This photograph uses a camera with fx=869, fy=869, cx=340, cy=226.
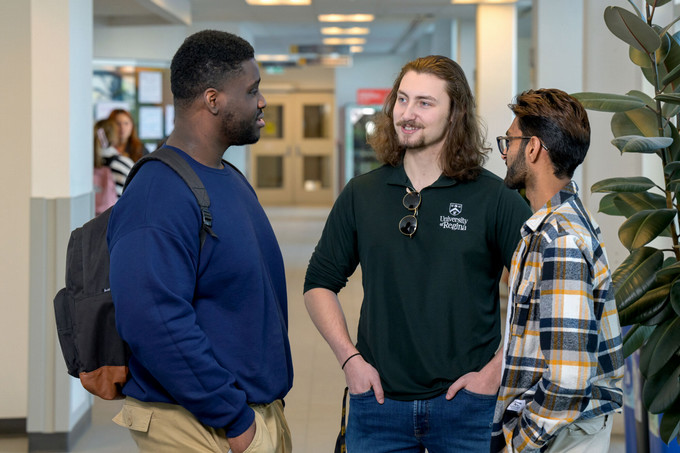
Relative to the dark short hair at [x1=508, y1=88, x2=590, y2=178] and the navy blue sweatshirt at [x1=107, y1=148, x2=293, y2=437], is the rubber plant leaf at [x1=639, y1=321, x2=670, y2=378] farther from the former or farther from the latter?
the navy blue sweatshirt at [x1=107, y1=148, x2=293, y2=437]

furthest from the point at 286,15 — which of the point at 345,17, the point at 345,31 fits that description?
the point at 345,31

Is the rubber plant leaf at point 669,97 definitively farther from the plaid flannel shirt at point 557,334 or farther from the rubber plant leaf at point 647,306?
the plaid flannel shirt at point 557,334

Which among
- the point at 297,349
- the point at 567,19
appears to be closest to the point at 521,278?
the point at 297,349

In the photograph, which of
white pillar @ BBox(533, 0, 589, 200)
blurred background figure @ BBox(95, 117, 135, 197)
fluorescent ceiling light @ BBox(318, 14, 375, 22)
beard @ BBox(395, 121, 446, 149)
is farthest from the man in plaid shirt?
fluorescent ceiling light @ BBox(318, 14, 375, 22)

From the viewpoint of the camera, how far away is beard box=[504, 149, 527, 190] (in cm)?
192

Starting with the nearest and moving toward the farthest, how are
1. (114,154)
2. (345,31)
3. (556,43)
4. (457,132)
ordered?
(457,132) → (114,154) → (556,43) → (345,31)

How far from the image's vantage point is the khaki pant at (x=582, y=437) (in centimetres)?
178

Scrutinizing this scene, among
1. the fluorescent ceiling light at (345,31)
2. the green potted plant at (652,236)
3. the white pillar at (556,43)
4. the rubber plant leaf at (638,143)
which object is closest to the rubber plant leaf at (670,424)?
the green potted plant at (652,236)

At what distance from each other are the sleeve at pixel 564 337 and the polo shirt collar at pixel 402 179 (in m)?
0.48

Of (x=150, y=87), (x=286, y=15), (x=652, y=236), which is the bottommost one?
(x=652, y=236)

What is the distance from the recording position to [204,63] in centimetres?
Result: 189

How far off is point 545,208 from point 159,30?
9756mm

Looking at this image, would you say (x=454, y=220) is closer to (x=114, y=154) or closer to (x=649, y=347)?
(x=649, y=347)

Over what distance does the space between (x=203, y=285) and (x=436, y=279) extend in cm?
59
